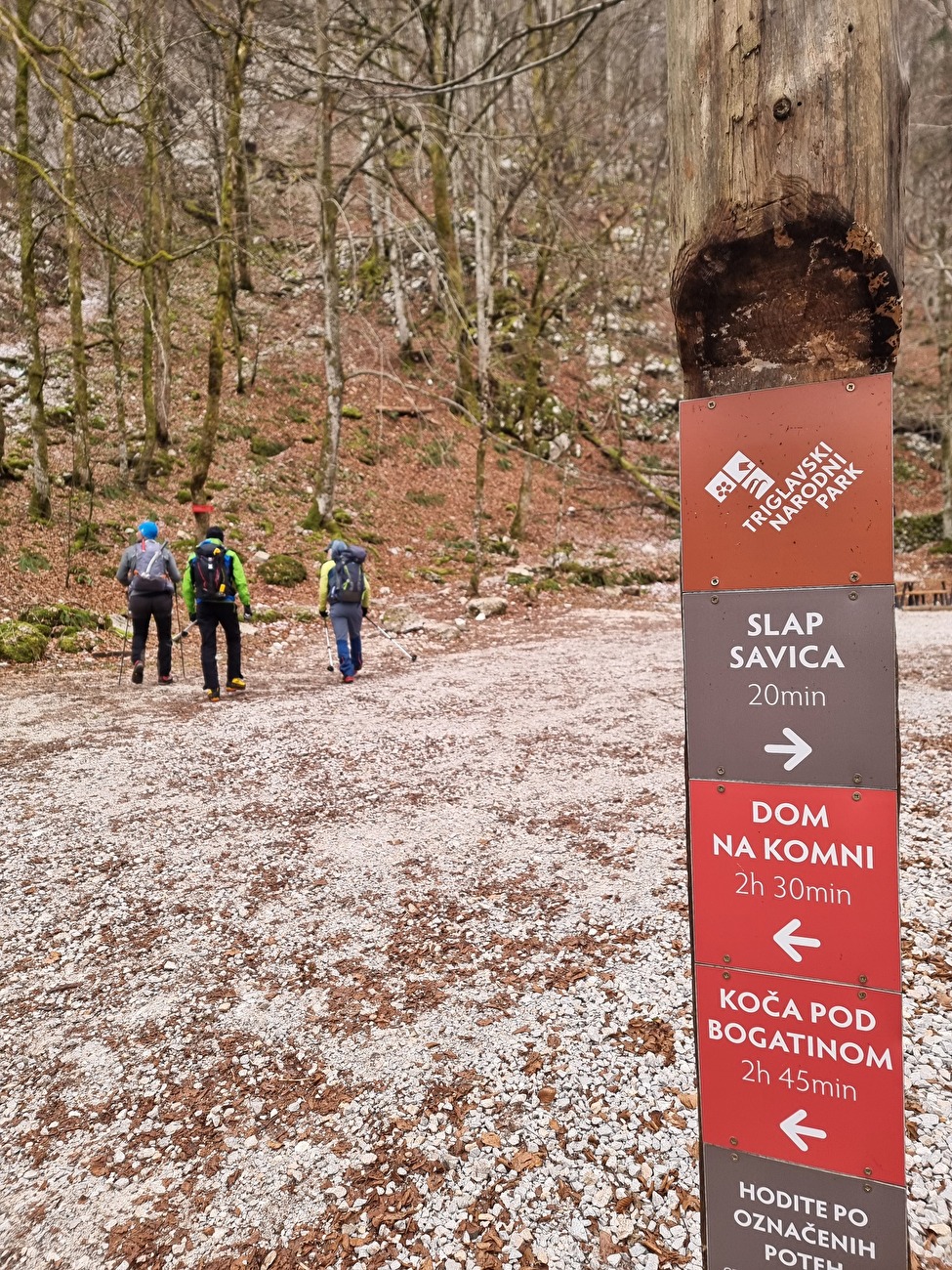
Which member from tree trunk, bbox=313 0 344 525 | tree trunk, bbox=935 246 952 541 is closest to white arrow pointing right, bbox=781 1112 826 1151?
tree trunk, bbox=313 0 344 525

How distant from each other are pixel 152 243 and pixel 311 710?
45.3ft

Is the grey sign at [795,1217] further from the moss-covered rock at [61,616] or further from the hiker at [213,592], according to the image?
the moss-covered rock at [61,616]

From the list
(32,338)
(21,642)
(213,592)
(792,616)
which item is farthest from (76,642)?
(792,616)

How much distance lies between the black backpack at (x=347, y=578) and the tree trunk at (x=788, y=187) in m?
7.65

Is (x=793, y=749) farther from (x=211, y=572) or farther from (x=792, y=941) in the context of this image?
(x=211, y=572)

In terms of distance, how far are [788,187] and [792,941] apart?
1545mm

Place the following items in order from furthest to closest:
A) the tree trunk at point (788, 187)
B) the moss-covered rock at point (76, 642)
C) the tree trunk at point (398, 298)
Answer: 1. the tree trunk at point (398, 298)
2. the moss-covered rock at point (76, 642)
3. the tree trunk at point (788, 187)

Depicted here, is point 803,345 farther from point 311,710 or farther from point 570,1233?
point 311,710

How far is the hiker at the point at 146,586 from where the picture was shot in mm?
8898

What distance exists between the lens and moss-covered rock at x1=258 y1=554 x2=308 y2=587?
43.2ft

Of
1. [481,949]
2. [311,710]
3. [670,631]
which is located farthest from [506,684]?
[481,949]

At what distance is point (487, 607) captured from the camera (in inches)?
531

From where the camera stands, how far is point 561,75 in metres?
15.7

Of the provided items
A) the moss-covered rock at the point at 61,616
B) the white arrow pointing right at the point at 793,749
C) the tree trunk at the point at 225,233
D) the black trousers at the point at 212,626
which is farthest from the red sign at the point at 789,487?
the tree trunk at the point at 225,233
